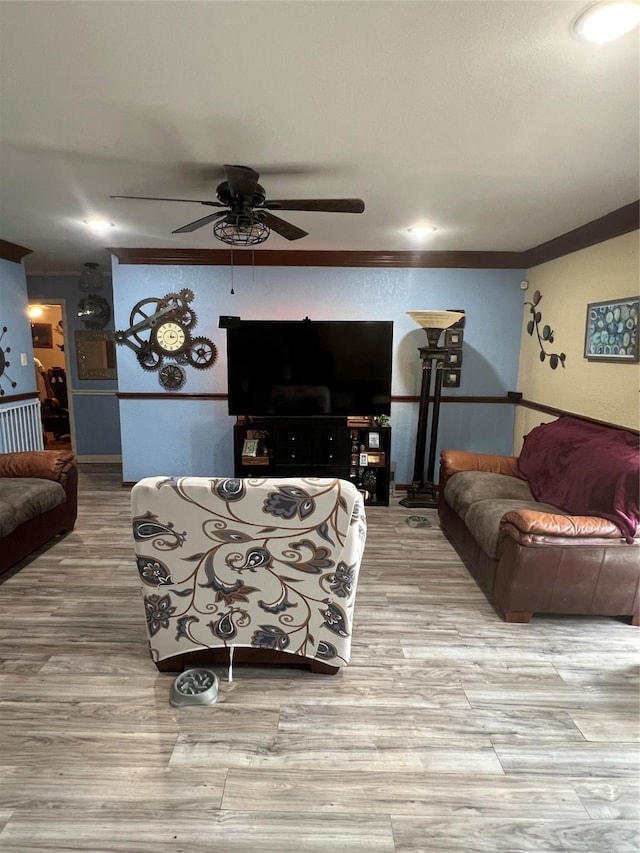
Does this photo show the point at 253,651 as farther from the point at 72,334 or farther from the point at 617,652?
the point at 72,334

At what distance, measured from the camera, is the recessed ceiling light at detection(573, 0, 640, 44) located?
129 centimetres

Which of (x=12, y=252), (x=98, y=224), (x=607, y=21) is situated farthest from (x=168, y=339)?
(x=607, y=21)

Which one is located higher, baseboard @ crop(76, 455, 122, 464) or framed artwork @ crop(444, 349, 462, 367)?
framed artwork @ crop(444, 349, 462, 367)

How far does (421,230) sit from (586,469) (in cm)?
212

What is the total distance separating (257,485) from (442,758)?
48.5 inches

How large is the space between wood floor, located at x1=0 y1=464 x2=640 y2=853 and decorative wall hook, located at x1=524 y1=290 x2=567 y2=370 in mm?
2173

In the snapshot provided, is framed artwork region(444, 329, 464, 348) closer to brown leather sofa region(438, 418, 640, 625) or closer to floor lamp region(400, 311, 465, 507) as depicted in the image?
floor lamp region(400, 311, 465, 507)

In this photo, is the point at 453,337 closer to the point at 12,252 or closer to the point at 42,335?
the point at 12,252

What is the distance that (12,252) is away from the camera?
4.52 meters

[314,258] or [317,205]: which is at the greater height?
[314,258]

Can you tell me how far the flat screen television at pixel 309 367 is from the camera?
432 centimetres

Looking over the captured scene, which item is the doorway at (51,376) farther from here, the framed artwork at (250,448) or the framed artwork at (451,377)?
the framed artwork at (451,377)

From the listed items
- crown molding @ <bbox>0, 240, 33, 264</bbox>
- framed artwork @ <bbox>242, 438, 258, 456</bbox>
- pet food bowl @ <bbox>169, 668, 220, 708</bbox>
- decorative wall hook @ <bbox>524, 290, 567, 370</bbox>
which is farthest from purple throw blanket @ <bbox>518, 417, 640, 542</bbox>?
crown molding @ <bbox>0, 240, 33, 264</bbox>

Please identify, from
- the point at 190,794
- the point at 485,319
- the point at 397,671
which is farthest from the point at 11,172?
the point at 485,319
